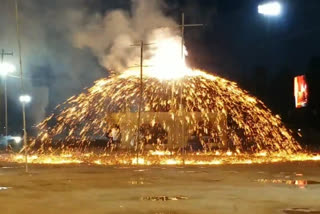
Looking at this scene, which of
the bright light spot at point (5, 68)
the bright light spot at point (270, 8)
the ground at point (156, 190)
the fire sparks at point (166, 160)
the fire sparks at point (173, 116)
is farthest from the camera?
the bright light spot at point (5, 68)

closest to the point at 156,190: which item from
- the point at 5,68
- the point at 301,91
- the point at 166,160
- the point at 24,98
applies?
the point at 24,98

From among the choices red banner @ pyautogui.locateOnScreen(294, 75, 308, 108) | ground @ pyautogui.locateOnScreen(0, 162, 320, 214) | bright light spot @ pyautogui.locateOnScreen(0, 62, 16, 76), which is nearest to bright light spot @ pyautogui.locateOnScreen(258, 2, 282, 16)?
ground @ pyautogui.locateOnScreen(0, 162, 320, 214)

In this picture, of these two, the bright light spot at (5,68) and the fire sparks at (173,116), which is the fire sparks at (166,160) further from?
the bright light spot at (5,68)

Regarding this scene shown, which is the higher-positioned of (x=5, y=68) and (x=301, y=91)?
(x=301, y=91)

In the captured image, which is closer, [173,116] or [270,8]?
[270,8]

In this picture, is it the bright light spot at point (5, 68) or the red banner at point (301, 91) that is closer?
the bright light spot at point (5, 68)

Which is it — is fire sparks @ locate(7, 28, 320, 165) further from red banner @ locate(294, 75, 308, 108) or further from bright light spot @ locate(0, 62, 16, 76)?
red banner @ locate(294, 75, 308, 108)

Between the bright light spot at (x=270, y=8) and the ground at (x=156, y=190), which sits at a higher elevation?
the bright light spot at (x=270, y=8)

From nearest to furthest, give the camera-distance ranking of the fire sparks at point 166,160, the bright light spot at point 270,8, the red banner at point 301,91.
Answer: the bright light spot at point 270,8 → the fire sparks at point 166,160 → the red banner at point 301,91

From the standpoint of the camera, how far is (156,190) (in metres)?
16.7

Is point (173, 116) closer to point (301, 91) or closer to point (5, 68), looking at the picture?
point (5, 68)

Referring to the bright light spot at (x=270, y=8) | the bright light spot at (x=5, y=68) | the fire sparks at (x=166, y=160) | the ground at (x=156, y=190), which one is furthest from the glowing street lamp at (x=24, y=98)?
the bright light spot at (x=270, y=8)

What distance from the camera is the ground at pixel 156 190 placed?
1331 centimetres

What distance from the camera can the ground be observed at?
13.3 m
